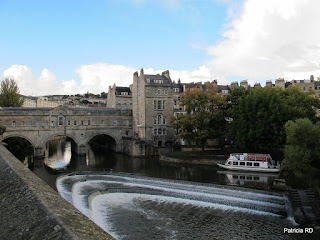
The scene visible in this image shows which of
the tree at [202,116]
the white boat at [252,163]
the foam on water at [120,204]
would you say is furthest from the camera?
the tree at [202,116]

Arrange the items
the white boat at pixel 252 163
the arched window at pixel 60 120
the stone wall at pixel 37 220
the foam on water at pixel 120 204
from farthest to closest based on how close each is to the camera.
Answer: the arched window at pixel 60 120, the white boat at pixel 252 163, the foam on water at pixel 120 204, the stone wall at pixel 37 220

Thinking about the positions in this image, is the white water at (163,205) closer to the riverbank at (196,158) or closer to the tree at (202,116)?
the riverbank at (196,158)

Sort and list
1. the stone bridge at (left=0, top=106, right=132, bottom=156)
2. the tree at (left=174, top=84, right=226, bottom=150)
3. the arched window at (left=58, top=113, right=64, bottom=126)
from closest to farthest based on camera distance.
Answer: the tree at (left=174, top=84, right=226, bottom=150), the stone bridge at (left=0, top=106, right=132, bottom=156), the arched window at (left=58, top=113, right=64, bottom=126)

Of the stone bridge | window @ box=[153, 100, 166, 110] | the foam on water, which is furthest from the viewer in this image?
window @ box=[153, 100, 166, 110]

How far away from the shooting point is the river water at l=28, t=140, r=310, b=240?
1973 cm

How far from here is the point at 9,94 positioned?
64.4 metres

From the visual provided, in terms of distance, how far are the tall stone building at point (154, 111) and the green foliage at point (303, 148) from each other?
1329 inches

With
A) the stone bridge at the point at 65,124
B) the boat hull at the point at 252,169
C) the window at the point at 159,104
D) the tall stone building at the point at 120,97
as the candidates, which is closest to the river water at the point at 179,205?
the boat hull at the point at 252,169

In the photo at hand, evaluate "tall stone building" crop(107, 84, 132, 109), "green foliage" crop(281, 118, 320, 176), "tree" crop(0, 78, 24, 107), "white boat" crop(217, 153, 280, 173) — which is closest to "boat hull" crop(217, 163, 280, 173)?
"white boat" crop(217, 153, 280, 173)

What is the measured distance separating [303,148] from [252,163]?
1606 cm

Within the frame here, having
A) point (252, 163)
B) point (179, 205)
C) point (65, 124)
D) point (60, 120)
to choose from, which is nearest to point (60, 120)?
point (60, 120)

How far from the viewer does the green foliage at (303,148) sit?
24578mm

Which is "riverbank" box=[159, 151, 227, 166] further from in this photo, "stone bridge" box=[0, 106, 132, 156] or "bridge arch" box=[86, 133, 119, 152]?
"stone bridge" box=[0, 106, 132, 156]

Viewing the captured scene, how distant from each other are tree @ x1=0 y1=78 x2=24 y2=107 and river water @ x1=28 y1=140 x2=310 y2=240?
3348 cm
